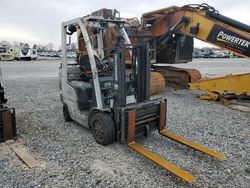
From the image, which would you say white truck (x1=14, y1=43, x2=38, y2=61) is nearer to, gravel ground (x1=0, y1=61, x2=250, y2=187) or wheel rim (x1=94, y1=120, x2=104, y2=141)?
gravel ground (x1=0, y1=61, x2=250, y2=187)

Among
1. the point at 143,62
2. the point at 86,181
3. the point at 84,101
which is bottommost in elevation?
the point at 86,181

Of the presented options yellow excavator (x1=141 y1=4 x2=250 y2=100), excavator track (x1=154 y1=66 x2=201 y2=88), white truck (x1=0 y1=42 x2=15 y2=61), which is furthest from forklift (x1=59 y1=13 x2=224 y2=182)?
white truck (x1=0 y1=42 x2=15 y2=61)

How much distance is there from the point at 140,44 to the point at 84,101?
1650 mm

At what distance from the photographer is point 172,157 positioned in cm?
432

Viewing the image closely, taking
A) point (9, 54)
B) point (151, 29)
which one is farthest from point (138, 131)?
point (9, 54)

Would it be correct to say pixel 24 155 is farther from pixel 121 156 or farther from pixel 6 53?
pixel 6 53

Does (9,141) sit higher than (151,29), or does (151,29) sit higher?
(151,29)

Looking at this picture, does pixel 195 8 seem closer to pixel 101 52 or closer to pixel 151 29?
pixel 151 29

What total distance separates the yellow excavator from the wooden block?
562cm

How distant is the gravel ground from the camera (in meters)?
3.62

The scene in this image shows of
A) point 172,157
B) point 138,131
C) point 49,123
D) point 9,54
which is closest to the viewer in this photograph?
point 172,157

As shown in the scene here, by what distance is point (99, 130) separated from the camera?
4.76m

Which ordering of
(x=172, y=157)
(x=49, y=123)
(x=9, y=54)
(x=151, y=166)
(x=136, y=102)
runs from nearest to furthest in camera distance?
(x=151, y=166), (x=172, y=157), (x=136, y=102), (x=49, y=123), (x=9, y=54)

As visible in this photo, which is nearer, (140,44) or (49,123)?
(140,44)
